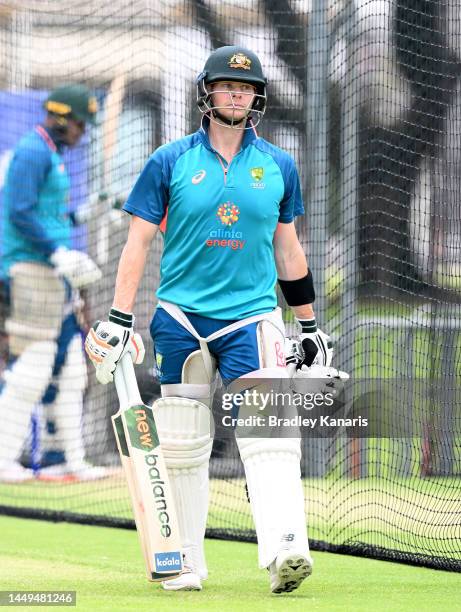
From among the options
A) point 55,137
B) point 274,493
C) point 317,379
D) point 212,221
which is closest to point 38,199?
point 55,137

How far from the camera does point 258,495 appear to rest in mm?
5297

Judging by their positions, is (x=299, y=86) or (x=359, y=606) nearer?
(x=359, y=606)

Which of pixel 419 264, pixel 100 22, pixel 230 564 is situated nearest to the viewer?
pixel 230 564

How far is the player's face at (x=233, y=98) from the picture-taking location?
5.52 meters

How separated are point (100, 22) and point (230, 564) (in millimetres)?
4623

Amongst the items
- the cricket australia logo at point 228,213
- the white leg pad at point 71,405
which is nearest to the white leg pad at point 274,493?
the cricket australia logo at point 228,213

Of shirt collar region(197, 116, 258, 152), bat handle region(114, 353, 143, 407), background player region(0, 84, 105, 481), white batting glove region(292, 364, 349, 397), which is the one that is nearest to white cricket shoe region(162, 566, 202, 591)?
bat handle region(114, 353, 143, 407)

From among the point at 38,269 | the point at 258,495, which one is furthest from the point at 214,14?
the point at 258,495

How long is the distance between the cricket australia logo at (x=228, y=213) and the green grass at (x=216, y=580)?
135 cm

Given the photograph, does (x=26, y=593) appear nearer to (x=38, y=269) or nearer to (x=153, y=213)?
(x=153, y=213)

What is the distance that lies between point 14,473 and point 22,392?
21.5 inches

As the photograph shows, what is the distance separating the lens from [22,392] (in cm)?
1011

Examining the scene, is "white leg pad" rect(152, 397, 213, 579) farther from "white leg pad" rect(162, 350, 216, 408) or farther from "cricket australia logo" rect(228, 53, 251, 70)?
"cricket australia logo" rect(228, 53, 251, 70)

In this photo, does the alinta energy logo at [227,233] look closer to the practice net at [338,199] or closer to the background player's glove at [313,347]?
the background player's glove at [313,347]
